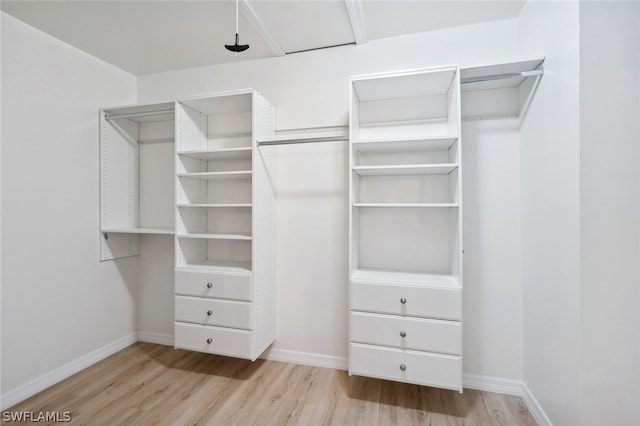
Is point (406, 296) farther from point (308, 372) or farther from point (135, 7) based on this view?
point (135, 7)

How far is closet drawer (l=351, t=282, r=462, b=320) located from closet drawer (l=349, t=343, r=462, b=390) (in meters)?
0.24

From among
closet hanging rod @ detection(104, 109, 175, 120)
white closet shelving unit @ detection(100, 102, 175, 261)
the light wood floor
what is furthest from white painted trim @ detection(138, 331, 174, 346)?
closet hanging rod @ detection(104, 109, 175, 120)

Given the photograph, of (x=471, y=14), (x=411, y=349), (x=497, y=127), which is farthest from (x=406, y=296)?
(x=471, y=14)

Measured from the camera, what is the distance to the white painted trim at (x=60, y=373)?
1.86 m

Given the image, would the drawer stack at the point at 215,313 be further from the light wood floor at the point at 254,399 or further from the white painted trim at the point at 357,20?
the white painted trim at the point at 357,20

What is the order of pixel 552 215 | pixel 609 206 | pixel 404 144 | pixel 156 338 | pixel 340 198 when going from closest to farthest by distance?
pixel 609 206, pixel 552 215, pixel 404 144, pixel 340 198, pixel 156 338

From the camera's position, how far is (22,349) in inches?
76.1

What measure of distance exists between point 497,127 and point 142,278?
331 cm

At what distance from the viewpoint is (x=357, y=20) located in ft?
6.31

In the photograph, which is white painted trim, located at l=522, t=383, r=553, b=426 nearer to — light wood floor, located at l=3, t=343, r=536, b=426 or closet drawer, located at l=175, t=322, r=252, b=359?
light wood floor, located at l=3, t=343, r=536, b=426

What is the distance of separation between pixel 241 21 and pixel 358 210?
157 cm

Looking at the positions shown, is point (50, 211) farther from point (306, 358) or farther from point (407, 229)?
point (407, 229)

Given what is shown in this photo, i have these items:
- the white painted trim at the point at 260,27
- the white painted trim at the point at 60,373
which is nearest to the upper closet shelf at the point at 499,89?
the white painted trim at the point at 260,27

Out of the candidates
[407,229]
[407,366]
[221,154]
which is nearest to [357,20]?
[221,154]
